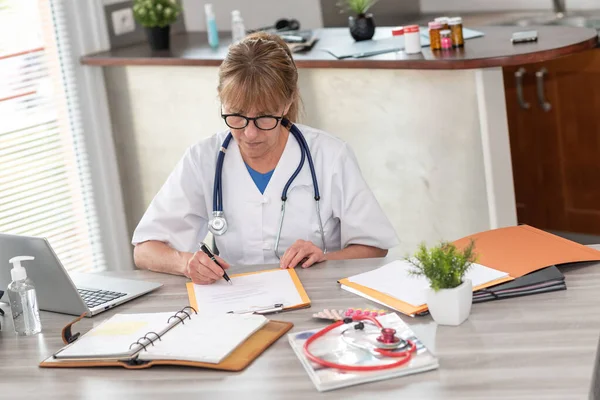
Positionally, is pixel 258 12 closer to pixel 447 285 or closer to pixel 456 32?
pixel 456 32

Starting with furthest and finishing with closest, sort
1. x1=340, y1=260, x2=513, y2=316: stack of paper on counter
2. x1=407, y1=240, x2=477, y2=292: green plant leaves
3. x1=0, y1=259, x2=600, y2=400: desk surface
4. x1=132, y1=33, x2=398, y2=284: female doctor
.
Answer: x1=132, y1=33, x2=398, y2=284: female doctor → x1=340, y1=260, x2=513, y2=316: stack of paper on counter → x1=407, y1=240, x2=477, y2=292: green plant leaves → x1=0, y1=259, x2=600, y2=400: desk surface

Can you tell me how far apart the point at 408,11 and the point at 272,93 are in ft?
8.61

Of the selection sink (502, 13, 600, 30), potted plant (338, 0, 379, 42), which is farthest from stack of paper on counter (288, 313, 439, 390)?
sink (502, 13, 600, 30)

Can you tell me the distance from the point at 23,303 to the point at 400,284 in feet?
2.52

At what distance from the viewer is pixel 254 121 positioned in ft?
7.13

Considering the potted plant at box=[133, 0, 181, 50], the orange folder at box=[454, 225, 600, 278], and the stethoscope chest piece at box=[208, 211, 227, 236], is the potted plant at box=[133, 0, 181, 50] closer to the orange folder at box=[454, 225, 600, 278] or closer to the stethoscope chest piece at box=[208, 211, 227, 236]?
the stethoscope chest piece at box=[208, 211, 227, 236]

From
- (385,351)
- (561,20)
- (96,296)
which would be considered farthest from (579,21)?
(385,351)

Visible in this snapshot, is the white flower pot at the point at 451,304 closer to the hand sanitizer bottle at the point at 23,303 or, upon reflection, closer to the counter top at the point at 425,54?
the hand sanitizer bottle at the point at 23,303

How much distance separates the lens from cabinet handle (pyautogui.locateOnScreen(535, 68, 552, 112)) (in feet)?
12.6

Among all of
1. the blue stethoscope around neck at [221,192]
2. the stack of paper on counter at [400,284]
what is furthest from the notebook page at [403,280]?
the blue stethoscope around neck at [221,192]

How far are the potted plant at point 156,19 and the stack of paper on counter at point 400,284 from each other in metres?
2.02

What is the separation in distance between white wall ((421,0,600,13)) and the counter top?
1.13 metres

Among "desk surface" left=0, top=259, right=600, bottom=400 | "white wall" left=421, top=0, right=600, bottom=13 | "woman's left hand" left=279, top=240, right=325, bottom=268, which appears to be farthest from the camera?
"white wall" left=421, top=0, right=600, bottom=13

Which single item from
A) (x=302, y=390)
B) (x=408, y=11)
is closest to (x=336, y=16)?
(x=408, y=11)
